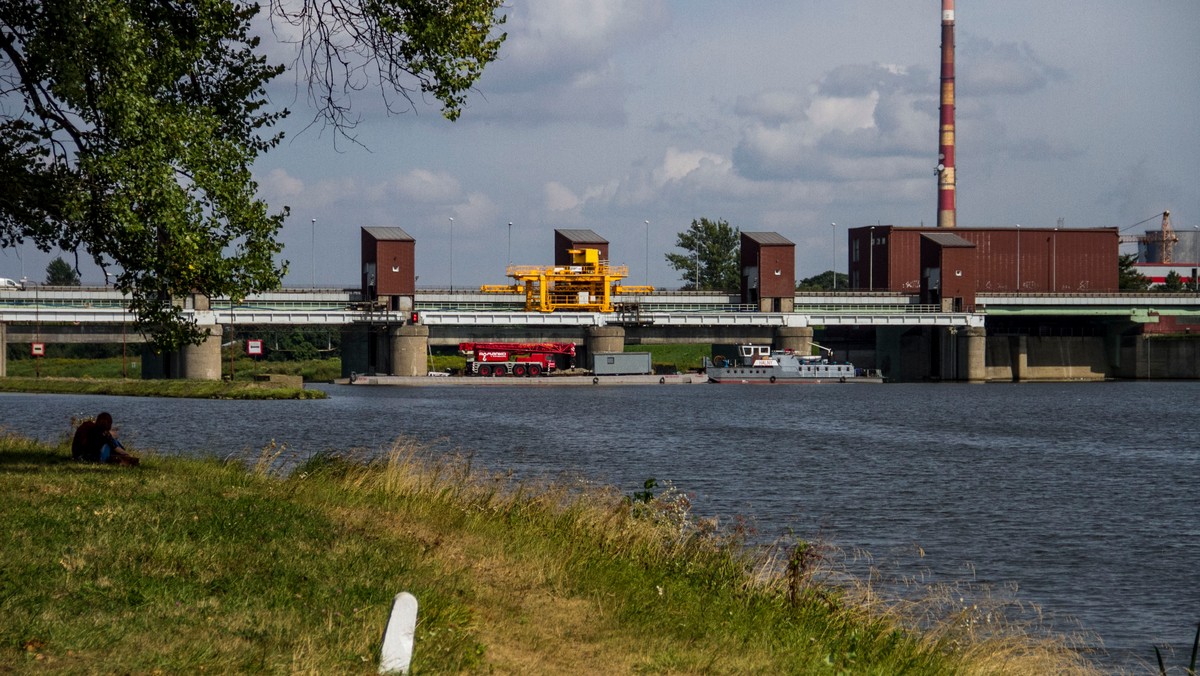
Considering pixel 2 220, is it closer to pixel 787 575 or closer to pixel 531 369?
pixel 787 575

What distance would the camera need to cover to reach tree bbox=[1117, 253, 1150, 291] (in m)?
150

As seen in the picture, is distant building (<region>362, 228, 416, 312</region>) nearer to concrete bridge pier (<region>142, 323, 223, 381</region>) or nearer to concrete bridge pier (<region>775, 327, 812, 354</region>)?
concrete bridge pier (<region>142, 323, 223, 381</region>)

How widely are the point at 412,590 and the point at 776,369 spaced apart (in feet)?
326

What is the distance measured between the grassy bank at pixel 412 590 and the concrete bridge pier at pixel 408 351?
280 ft

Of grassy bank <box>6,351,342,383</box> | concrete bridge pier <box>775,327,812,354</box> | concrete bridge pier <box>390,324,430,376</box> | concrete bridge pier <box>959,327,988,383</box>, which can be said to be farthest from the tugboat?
grassy bank <box>6,351,342,383</box>

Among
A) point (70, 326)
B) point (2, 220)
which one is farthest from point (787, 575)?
point (70, 326)

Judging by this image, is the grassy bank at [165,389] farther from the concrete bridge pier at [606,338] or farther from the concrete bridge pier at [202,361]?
the concrete bridge pier at [606,338]

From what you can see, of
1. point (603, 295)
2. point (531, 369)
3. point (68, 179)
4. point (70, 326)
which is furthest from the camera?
point (603, 295)

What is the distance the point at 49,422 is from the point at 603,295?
68.9m

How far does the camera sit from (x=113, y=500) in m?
15.9

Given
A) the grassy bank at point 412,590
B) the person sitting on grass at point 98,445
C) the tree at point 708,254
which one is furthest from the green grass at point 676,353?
the grassy bank at point 412,590

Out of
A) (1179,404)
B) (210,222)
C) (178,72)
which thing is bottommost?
(1179,404)

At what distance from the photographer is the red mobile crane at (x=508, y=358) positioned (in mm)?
106562

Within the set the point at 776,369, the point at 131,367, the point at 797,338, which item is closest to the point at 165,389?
the point at 131,367
